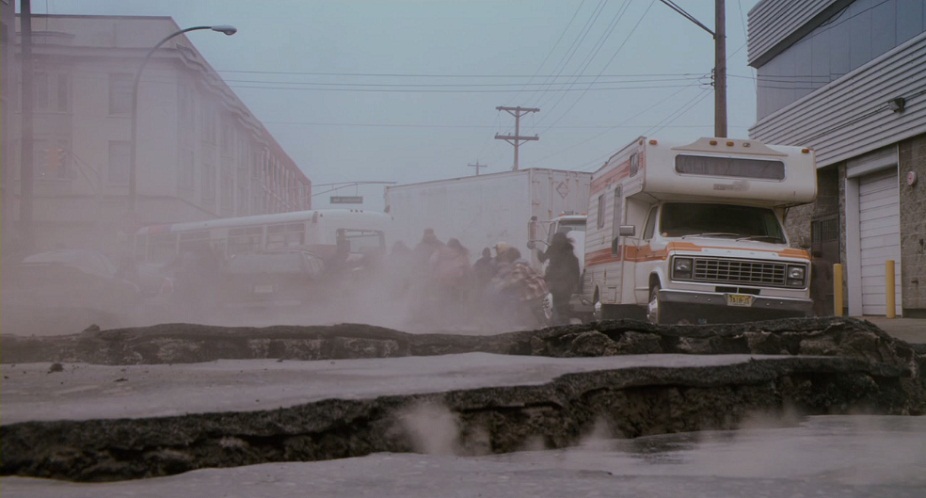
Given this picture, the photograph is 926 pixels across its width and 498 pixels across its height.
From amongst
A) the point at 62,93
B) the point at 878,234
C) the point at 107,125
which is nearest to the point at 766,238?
the point at 878,234

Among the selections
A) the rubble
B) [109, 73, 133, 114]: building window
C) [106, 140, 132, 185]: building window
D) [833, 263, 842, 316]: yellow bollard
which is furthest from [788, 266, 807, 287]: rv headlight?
[106, 140, 132, 185]: building window

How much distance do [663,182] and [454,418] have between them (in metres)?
7.40

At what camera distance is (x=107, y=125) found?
1662cm

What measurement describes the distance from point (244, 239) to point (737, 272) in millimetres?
18507

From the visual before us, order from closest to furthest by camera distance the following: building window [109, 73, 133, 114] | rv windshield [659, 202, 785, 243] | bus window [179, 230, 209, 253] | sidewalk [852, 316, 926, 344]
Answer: sidewalk [852, 316, 926, 344] → rv windshield [659, 202, 785, 243] → building window [109, 73, 133, 114] → bus window [179, 230, 209, 253]

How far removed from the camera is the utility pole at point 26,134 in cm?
1202

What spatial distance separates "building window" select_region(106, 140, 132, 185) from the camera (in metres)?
17.4

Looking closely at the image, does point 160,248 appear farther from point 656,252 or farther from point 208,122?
point 656,252

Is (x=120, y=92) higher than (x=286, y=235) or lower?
higher

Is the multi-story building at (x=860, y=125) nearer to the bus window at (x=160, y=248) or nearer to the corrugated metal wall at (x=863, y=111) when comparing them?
the corrugated metal wall at (x=863, y=111)

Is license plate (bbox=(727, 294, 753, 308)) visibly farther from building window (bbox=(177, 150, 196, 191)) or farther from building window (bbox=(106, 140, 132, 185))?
building window (bbox=(177, 150, 196, 191))

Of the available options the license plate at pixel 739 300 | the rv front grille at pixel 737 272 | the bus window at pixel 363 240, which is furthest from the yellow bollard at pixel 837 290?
the bus window at pixel 363 240

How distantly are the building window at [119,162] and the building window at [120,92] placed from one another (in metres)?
0.67

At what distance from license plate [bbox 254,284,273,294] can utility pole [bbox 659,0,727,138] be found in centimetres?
886
